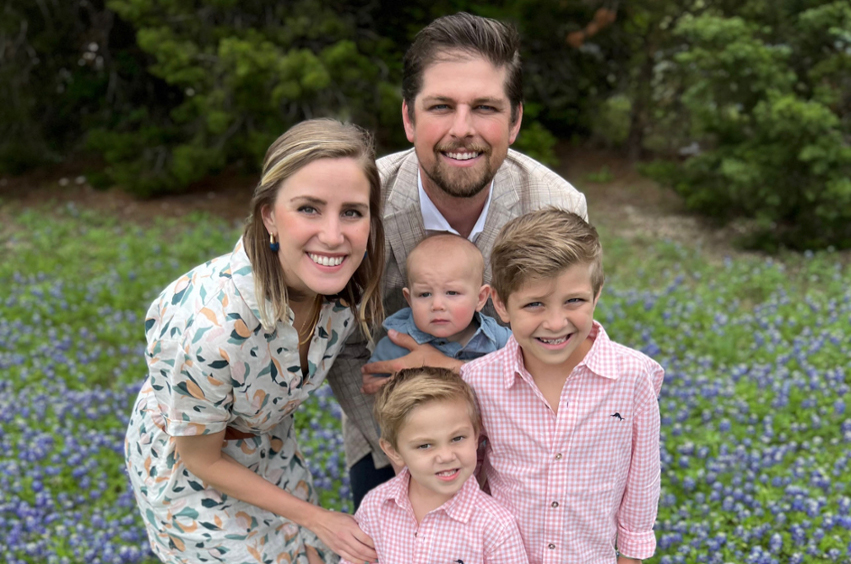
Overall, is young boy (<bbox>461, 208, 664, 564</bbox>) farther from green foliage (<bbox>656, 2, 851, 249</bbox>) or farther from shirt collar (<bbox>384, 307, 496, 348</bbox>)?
green foliage (<bbox>656, 2, 851, 249</bbox>)

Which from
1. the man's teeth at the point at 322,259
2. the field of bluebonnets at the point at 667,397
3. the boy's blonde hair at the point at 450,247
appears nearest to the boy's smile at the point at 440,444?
the man's teeth at the point at 322,259

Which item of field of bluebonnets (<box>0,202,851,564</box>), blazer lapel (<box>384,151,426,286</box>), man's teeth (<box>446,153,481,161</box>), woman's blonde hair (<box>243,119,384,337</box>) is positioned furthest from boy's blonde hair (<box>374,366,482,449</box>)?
field of bluebonnets (<box>0,202,851,564</box>)

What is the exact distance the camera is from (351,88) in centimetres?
758

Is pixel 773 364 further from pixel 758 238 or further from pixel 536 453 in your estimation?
pixel 536 453

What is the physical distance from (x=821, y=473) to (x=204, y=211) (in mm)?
6295

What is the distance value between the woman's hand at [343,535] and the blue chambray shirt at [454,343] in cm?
58

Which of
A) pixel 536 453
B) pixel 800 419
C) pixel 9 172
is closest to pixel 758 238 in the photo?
pixel 800 419

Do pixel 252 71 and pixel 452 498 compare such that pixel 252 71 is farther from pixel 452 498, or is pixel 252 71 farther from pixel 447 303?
pixel 452 498

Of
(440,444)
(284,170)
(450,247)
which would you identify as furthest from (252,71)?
(440,444)

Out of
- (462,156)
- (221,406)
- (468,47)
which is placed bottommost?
(221,406)

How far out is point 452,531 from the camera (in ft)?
Result: 7.64

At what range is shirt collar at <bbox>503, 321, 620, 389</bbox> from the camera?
2.25m

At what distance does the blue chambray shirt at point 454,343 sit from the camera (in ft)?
9.14

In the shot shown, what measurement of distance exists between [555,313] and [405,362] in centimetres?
68
